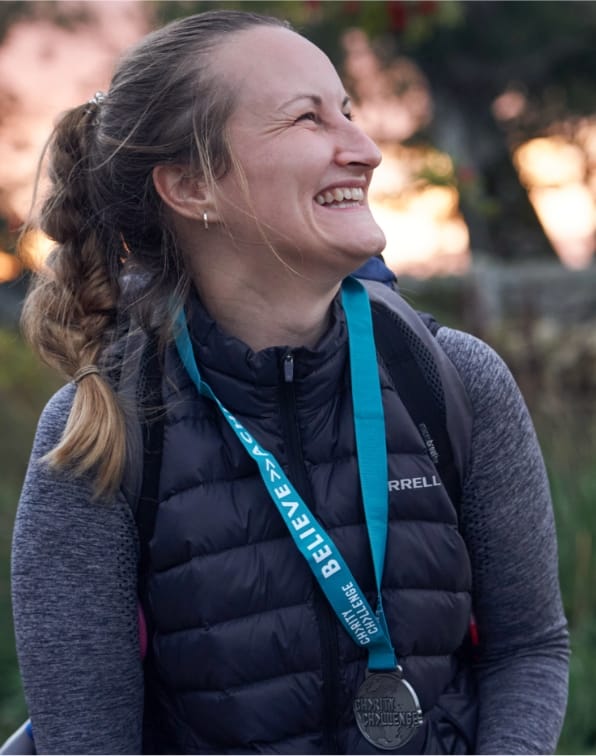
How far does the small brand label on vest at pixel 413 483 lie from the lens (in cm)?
Result: 201

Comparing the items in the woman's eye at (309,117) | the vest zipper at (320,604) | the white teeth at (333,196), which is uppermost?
the woman's eye at (309,117)

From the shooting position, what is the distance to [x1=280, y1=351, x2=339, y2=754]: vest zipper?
194 centimetres

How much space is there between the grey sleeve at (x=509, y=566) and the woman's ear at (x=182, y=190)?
528 mm

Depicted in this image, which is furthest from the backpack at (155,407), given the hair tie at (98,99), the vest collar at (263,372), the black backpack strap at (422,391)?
the hair tie at (98,99)

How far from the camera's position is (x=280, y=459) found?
2014 mm

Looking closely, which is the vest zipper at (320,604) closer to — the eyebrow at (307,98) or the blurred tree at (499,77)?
the eyebrow at (307,98)

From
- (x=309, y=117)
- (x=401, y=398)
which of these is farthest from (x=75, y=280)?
(x=401, y=398)

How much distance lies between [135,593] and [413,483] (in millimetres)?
544

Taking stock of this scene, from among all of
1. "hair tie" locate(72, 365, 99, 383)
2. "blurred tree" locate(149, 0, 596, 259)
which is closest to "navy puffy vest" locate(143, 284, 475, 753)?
"hair tie" locate(72, 365, 99, 383)

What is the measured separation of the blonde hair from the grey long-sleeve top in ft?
0.32

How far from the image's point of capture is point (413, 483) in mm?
2023

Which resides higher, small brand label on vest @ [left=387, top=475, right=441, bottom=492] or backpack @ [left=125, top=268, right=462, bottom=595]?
backpack @ [left=125, top=268, right=462, bottom=595]

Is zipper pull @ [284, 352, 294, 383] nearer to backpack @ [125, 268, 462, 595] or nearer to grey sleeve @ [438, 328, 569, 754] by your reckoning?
backpack @ [125, 268, 462, 595]

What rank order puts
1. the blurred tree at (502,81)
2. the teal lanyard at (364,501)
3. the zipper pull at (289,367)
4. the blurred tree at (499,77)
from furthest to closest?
the blurred tree at (502,81), the blurred tree at (499,77), the zipper pull at (289,367), the teal lanyard at (364,501)
